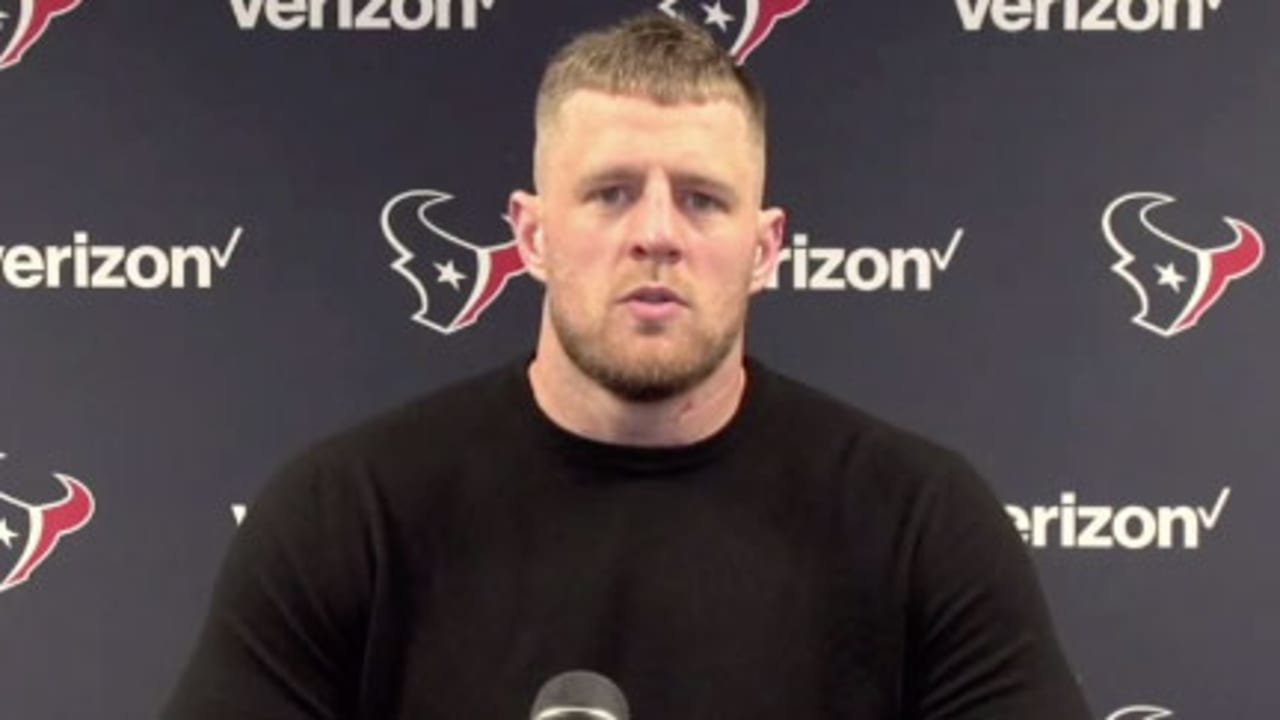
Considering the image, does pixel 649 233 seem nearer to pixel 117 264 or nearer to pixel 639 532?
pixel 639 532

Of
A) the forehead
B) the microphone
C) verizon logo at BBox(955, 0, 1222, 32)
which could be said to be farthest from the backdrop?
the microphone

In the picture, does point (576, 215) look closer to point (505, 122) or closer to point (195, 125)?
point (505, 122)

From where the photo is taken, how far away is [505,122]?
185 cm

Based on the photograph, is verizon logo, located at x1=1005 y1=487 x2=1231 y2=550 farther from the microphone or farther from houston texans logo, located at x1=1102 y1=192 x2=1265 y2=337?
the microphone

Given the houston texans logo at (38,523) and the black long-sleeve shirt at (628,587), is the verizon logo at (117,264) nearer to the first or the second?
the houston texans logo at (38,523)

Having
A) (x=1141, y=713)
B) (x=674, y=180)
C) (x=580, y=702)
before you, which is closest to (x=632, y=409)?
(x=674, y=180)

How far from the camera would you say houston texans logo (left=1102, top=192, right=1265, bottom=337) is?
1.83 m

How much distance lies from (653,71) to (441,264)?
0.75 meters

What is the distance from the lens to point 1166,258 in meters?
1.83

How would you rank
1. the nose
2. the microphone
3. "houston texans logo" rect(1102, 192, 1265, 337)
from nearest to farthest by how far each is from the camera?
the microphone → the nose → "houston texans logo" rect(1102, 192, 1265, 337)

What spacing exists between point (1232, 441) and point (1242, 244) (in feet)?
0.69

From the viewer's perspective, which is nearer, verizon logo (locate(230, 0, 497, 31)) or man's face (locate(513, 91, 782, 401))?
man's face (locate(513, 91, 782, 401))

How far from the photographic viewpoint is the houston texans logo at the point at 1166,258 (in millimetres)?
1826

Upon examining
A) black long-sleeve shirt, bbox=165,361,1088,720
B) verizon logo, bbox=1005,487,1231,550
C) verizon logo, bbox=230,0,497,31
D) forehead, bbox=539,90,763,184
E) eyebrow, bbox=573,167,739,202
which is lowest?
verizon logo, bbox=1005,487,1231,550
